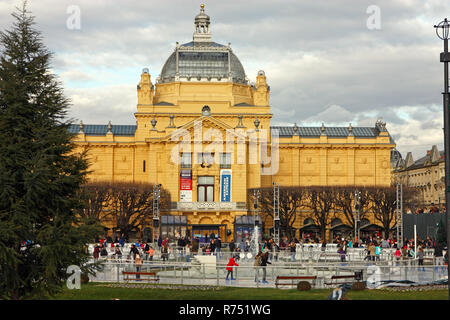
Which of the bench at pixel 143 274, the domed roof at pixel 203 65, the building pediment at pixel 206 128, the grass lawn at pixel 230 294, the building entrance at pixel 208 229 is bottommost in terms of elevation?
the grass lawn at pixel 230 294

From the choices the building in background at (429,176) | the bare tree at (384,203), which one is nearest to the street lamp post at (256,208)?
the bare tree at (384,203)

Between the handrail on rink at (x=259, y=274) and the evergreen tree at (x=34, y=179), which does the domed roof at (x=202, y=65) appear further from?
the evergreen tree at (x=34, y=179)

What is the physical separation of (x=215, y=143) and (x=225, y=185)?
18.7 ft

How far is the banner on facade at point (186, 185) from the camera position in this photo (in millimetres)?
100125

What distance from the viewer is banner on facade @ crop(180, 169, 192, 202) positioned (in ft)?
328

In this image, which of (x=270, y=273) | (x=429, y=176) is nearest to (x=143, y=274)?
(x=270, y=273)

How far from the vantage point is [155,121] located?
106 m

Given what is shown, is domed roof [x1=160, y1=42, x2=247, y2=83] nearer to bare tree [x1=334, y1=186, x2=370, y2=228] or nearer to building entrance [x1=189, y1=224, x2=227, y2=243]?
building entrance [x1=189, y1=224, x2=227, y2=243]

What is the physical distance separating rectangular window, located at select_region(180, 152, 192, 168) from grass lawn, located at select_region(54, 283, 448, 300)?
6588 centimetres

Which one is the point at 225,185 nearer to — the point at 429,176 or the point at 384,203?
the point at 384,203

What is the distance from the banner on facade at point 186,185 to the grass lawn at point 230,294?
6358 cm

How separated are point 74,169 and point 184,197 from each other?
73428 millimetres

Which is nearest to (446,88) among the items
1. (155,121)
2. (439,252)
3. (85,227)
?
(85,227)
